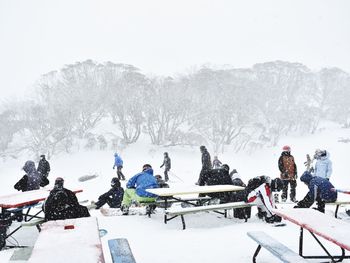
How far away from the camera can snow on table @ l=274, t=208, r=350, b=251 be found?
144 inches

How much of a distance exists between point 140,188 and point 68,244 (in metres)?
4.68

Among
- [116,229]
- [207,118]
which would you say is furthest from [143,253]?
[207,118]

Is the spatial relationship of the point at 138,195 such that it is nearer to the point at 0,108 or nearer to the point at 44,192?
the point at 44,192

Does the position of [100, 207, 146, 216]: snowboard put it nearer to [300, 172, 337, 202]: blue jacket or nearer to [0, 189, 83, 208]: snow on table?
[0, 189, 83, 208]: snow on table

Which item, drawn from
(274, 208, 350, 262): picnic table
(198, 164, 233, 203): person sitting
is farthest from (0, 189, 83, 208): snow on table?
(274, 208, 350, 262): picnic table

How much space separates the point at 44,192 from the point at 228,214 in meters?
4.24

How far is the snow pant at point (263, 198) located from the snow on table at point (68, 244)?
4.15m

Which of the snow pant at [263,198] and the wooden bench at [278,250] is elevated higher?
the wooden bench at [278,250]

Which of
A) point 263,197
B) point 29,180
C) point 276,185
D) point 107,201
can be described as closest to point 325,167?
point 276,185

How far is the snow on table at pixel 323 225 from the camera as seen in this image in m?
3.67

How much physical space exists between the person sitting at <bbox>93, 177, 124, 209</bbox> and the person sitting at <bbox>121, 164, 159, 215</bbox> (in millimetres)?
930

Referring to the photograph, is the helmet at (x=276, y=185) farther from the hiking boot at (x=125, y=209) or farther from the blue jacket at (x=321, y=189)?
the hiking boot at (x=125, y=209)

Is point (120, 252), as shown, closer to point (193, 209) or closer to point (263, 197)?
point (193, 209)

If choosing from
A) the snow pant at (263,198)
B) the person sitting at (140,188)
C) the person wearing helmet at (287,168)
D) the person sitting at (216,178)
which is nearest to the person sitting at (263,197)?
the snow pant at (263,198)
